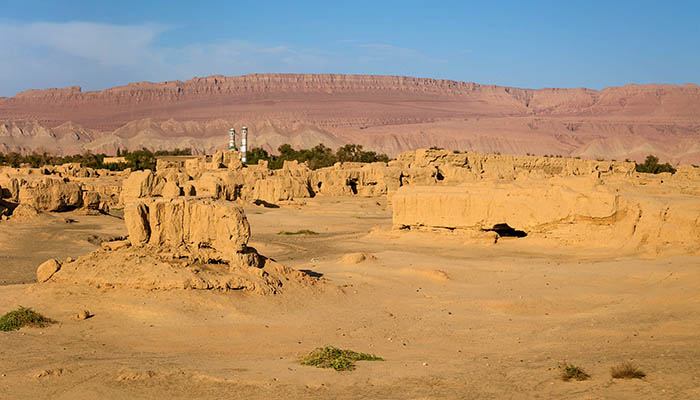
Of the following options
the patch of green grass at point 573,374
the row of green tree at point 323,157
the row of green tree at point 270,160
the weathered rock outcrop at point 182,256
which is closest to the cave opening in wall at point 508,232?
the weathered rock outcrop at point 182,256

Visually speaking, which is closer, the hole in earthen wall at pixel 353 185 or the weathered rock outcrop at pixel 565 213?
the weathered rock outcrop at pixel 565 213

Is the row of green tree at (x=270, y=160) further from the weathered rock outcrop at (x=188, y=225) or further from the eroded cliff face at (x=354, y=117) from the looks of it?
the eroded cliff face at (x=354, y=117)

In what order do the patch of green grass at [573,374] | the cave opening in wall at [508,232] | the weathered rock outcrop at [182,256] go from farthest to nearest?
the cave opening in wall at [508,232] → the weathered rock outcrop at [182,256] → the patch of green grass at [573,374]

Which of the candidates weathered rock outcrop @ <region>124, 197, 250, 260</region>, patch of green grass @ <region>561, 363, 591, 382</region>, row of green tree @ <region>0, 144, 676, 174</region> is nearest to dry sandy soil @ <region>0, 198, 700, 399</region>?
patch of green grass @ <region>561, 363, 591, 382</region>

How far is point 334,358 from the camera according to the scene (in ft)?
25.0

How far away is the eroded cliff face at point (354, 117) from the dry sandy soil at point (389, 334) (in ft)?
343

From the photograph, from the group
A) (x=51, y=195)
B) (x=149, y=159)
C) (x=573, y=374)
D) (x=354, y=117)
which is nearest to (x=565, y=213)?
(x=573, y=374)

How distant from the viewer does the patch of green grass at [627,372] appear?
6.32 metres

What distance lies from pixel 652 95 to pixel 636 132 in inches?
1225

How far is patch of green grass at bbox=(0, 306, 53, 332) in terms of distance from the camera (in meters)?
8.75

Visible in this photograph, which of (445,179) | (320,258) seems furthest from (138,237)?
(445,179)

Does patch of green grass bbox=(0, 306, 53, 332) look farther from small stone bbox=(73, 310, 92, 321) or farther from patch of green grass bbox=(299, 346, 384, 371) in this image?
patch of green grass bbox=(299, 346, 384, 371)

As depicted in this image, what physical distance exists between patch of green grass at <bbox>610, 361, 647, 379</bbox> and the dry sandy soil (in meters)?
0.09

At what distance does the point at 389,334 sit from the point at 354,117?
157 meters
